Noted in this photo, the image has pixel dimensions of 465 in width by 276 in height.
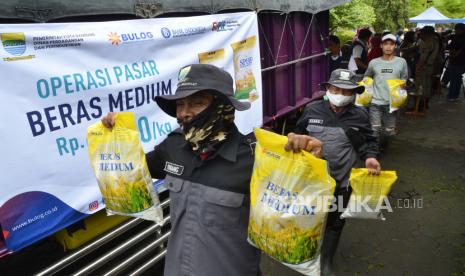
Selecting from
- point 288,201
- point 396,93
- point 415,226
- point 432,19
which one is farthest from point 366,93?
point 432,19

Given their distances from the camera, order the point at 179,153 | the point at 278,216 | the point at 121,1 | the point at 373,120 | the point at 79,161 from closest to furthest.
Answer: the point at 278,216, the point at 179,153, the point at 79,161, the point at 121,1, the point at 373,120

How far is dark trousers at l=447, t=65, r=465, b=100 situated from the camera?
30.9 feet

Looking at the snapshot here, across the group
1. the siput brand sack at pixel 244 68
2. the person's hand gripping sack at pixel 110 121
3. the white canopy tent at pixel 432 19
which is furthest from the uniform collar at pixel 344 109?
the white canopy tent at pixel 432 19

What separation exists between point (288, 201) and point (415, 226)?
310 centimetres

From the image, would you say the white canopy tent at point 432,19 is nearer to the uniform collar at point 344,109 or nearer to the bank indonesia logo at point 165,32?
the uniform collar at point 344,109

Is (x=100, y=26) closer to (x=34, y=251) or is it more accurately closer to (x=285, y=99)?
(x=34, y=251)

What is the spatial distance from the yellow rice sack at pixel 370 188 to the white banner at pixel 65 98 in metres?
1.56

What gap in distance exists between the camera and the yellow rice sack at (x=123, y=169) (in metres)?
1.96

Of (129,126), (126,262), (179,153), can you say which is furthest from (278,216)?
(126,262)

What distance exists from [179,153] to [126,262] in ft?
4.71

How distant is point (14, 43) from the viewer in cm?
215

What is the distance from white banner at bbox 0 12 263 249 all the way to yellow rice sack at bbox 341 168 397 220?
1559mm

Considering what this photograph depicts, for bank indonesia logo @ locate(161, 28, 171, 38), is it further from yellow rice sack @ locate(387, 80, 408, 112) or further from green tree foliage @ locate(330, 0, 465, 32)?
green tree foliage @ locate(330, 0, 465, 32)

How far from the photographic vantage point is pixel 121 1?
9.31ft
